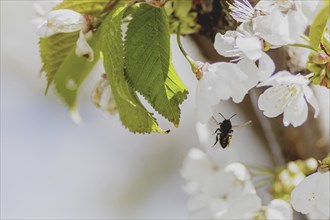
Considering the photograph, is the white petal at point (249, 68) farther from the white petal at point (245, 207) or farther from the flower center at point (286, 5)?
the white petal at point (245, 207)

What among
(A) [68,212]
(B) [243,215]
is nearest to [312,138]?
(B) [243,215]

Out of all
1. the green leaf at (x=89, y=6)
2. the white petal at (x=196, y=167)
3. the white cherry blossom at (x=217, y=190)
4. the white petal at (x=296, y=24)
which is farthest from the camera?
Answer: the white petal at (x=196, y=167)

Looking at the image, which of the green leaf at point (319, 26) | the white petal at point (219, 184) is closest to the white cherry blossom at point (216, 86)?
the green leaf at point (319, 26)

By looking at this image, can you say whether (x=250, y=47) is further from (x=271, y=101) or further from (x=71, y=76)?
(x=71, y=76)

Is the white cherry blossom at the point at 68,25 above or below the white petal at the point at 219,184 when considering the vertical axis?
above

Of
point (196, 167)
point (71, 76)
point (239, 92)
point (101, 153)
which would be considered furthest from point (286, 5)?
point (101, 153)

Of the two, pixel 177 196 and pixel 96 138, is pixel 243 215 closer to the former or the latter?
pixel 177 196
